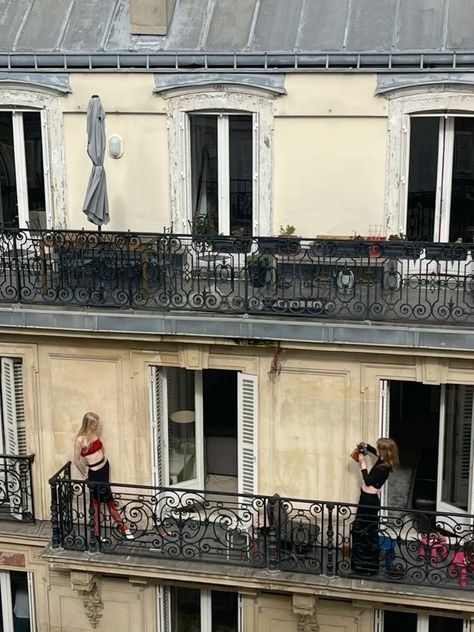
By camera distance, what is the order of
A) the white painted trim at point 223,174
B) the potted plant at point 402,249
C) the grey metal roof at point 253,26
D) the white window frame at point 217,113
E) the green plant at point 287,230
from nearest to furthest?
the potted plant at point 402,249
the grey metal roof at point 253,26
the white window frame at point 217,113
the green plant at point 287,230
the white painted trim at point 223,174

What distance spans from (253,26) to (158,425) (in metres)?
6.55

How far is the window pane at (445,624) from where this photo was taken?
13.1 metres

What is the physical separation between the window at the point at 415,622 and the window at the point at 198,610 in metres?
2.29

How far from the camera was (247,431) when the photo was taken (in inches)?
515

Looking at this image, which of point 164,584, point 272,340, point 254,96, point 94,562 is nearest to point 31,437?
→ point 94,562

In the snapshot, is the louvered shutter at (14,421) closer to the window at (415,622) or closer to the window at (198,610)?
the window at (198,610)

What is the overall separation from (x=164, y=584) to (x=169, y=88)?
7.79 metres

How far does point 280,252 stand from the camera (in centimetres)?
1251

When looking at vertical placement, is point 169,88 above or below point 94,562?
above

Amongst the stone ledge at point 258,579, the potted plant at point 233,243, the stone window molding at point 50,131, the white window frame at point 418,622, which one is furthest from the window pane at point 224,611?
the stone window molding at point 50,131

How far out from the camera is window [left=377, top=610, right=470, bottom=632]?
42.9 feet

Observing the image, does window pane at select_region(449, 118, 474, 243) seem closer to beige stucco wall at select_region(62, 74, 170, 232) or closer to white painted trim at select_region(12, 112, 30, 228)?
beige stucco wall at select_region(62, 74, 170, 232)

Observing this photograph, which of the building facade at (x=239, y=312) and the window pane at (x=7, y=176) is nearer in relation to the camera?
the building facade at (x=239, y=312)

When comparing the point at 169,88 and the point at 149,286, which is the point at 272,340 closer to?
the point at 149,286
